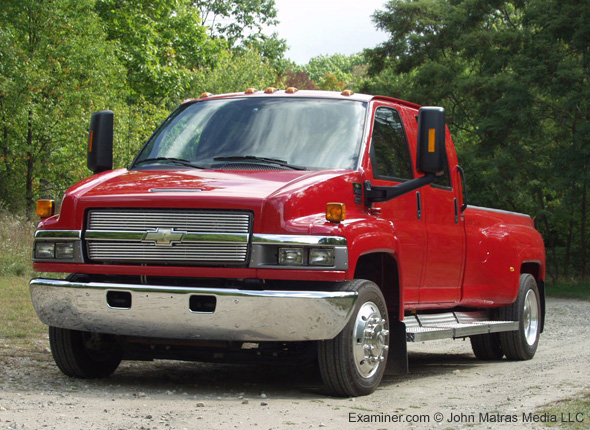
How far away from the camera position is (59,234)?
7242 millimetres

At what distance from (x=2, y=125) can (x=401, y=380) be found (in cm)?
2033

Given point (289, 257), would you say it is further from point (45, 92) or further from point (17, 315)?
point (45, 92)

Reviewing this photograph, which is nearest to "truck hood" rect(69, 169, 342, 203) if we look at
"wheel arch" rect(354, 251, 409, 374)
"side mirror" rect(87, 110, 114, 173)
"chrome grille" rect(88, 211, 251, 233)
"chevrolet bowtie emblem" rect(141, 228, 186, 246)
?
"chrome grille" rect(88, 211, 251, 233)

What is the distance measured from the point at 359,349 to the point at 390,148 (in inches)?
77.5

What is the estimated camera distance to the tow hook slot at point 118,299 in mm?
6863

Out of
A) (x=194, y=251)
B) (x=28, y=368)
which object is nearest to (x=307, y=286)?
(x=194, y=251)

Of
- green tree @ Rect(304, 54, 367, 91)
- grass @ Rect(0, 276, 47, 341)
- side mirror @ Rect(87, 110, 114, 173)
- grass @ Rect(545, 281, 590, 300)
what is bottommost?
grass @ Rect(545, 281, 590, 300)

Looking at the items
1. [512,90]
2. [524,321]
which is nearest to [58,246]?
[524,321]

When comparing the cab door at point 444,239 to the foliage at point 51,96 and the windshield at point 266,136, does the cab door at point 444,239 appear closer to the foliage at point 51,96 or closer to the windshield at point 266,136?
the windshield at point 266,136

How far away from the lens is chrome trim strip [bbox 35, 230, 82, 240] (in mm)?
7172

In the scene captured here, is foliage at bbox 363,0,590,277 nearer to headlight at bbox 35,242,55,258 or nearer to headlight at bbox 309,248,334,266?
headlight at bbox 309,248,334,266

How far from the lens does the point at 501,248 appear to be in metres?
10.1

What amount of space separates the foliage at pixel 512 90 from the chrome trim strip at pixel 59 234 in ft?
67.7

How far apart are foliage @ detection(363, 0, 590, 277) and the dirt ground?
59.3 feet
